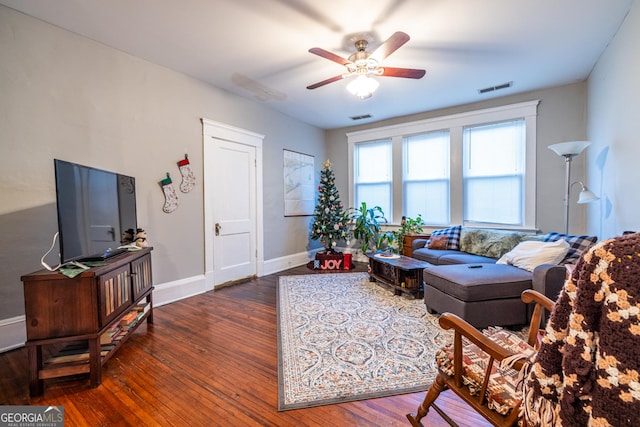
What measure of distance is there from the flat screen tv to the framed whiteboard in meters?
2.81

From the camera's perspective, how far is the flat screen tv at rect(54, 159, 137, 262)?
1886mm

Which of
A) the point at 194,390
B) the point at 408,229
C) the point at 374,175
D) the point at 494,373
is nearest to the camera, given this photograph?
the point at 494,373

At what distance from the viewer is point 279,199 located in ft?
16.4

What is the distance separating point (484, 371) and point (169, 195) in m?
3.50

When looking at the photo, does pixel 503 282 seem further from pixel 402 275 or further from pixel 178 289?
pixel 178 289

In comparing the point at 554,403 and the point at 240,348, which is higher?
the point at 554,403

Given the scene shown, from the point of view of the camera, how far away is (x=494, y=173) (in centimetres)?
441

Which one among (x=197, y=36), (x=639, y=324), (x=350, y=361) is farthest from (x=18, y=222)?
(x=639, y=324)

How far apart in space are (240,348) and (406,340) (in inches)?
56.3

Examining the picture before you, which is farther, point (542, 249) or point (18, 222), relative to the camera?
point (542, 249)

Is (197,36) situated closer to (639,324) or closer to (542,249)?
(639,324)

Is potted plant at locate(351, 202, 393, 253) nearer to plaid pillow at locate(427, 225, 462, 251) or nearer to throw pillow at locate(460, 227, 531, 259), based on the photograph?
plaid pillow at locate(427, 225, 462, 251)

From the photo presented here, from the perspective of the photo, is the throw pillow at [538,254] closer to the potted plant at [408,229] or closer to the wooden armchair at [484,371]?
the wooden armchair at [484,371]
